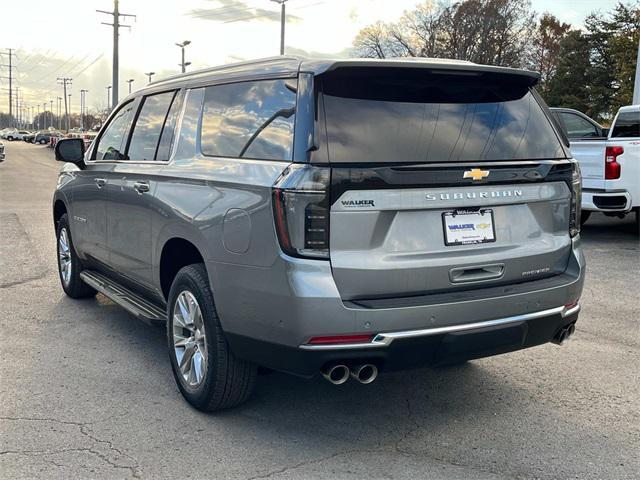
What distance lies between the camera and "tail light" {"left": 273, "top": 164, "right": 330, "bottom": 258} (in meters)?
3.08

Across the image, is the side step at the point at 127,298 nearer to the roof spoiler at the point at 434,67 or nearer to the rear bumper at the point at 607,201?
the roof spoiler at the point at 434,67

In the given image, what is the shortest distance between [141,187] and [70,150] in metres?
1.53

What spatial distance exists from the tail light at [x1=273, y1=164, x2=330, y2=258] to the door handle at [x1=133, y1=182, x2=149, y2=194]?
5.57 feet

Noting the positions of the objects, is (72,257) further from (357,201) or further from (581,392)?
(581,392)

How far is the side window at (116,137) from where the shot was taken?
209 inches

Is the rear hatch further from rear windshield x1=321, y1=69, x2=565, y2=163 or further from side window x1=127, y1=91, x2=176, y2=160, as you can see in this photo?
side window x1=127, y1=91, x2=176, y2=160

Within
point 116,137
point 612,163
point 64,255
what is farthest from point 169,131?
point 612,163

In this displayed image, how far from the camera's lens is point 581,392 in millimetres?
4230

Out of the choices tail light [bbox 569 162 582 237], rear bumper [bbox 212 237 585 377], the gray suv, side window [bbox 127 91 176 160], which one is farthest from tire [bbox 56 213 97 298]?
tail light [bbox 569 162 582 237]

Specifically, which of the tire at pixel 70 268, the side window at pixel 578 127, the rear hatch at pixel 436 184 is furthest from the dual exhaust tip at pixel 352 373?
the side window at pixel 578 127

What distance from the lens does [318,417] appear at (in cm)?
385

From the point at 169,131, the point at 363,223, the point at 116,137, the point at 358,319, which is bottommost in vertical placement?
the point at 358,319

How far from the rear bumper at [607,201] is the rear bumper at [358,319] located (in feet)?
21.9

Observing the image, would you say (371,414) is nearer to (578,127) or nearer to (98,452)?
(98,452)
